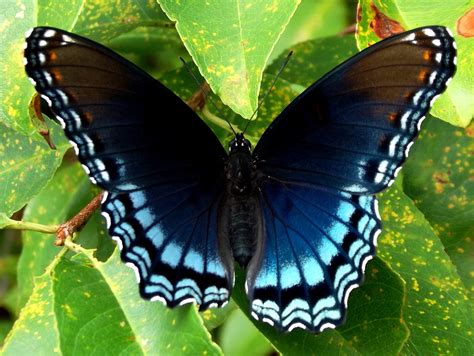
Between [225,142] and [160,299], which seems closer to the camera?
[160,299]

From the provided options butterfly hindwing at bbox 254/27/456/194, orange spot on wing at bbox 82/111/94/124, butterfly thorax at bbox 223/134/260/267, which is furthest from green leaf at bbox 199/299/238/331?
orange spot on wing at bbox 82/111/94/124

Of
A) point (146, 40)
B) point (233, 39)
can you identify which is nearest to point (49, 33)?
point (233, 39)

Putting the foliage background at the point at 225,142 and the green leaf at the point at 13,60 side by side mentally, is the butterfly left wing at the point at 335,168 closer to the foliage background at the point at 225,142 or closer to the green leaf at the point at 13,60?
the foliage background at the point at 225,142

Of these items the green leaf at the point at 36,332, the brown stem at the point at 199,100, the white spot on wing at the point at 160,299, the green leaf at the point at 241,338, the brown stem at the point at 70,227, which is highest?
the brown stem at the point at 199,100

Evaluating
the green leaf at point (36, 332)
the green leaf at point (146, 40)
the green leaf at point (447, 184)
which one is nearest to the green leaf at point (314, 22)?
the green leaf at point (146, 40)

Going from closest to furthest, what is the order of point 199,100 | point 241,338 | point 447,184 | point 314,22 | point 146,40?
point 199,100, point 447,184, point 241,338, point 146,40, point 314,22

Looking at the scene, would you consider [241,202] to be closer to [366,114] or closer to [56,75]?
[366,114]
